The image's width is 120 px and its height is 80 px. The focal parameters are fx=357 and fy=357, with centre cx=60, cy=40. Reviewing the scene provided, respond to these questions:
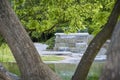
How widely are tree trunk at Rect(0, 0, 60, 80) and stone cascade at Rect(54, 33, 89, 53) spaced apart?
15479 mm

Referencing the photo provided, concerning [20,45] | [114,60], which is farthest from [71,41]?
[114,60]

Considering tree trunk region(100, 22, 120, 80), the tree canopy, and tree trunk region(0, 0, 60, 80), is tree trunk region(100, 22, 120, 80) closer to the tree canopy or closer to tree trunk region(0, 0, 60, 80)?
tree trunk region(0, 0, 60, 80)

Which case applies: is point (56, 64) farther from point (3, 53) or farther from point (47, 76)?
point (47, 76)

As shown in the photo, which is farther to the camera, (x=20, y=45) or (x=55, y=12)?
(x=55, y=12)

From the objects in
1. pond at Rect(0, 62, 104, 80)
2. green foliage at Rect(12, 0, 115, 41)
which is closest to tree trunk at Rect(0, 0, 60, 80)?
green foliage at Rect(12, 0, 115, 41)

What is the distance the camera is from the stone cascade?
2069 cm

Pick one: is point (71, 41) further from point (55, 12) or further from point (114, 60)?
point (114, 60)

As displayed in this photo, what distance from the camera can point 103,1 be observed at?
30.4 ft

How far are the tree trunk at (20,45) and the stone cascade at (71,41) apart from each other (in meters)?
15.5

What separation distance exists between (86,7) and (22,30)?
491 centimetres

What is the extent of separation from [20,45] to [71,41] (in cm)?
1588

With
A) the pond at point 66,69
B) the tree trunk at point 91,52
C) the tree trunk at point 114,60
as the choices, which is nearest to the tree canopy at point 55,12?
the tree trunk at point 91,52

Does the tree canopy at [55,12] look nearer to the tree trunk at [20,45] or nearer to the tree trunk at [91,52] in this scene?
the tree trunk at [91,52]

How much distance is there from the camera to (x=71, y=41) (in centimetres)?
2084
